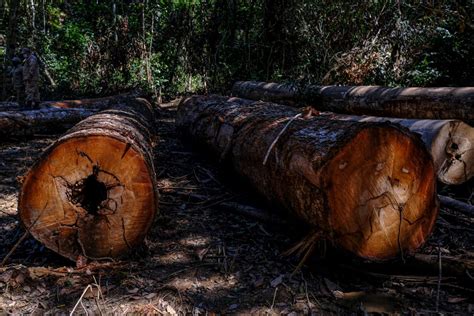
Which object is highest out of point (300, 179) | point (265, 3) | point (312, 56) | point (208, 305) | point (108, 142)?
point (265, 3)

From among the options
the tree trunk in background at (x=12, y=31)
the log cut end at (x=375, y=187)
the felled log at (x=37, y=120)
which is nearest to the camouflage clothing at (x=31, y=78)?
the felled log at (x=37, y=120)

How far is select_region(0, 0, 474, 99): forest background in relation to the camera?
913cm

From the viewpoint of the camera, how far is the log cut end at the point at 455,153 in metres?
4.23

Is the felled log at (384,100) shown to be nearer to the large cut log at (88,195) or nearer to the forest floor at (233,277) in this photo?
the forest floor at (233,277)

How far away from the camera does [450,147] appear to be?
4.28 meters

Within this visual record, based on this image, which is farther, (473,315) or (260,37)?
(260,37)

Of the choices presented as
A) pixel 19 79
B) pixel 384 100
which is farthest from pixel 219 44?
pixel 384 100

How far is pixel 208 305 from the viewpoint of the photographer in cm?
255

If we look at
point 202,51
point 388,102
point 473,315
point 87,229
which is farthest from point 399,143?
point 202,51

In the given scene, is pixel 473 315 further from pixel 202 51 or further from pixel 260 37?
pixel 202 51

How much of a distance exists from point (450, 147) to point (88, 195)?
376 centimetres

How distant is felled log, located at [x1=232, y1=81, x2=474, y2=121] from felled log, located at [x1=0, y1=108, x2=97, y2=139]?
431cm

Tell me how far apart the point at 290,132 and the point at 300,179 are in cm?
59

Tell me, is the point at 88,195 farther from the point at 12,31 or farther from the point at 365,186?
the point at 12,31
